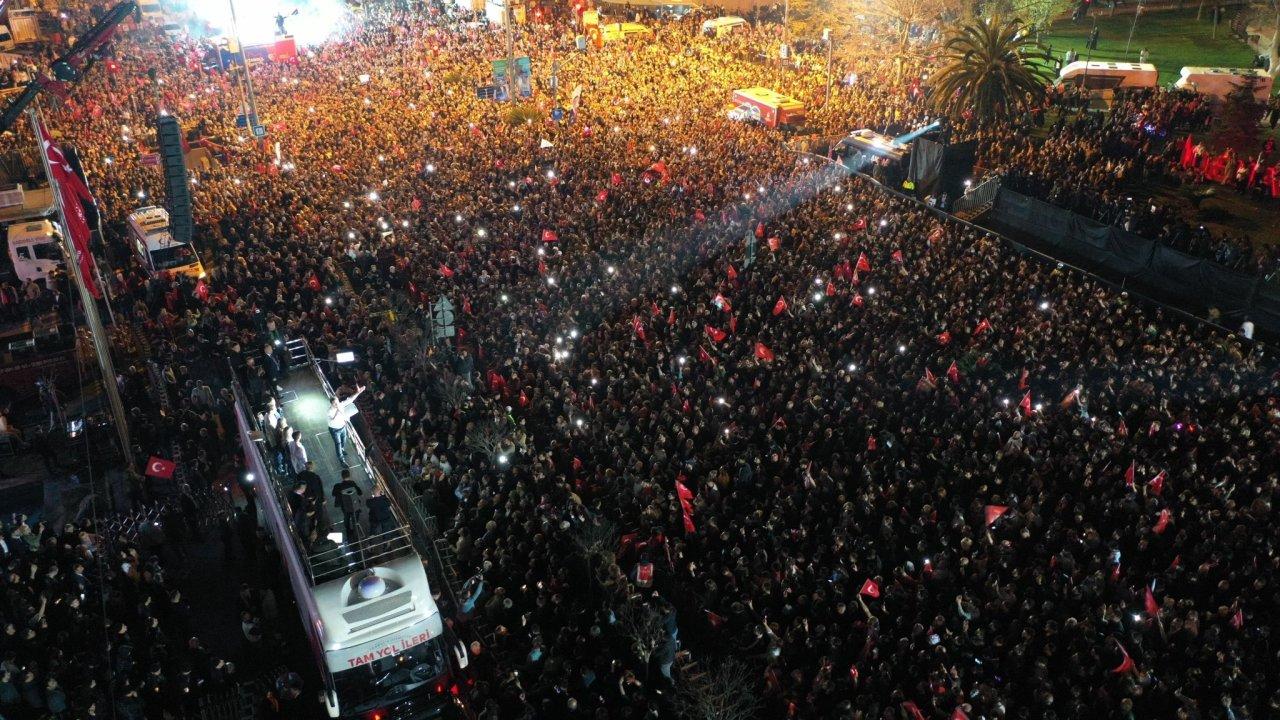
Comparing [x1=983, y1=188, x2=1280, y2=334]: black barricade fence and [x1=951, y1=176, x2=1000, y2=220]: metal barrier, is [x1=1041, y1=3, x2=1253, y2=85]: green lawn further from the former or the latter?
[x1=983, y1=188, x2=1280, y2=334]: black barricade fence

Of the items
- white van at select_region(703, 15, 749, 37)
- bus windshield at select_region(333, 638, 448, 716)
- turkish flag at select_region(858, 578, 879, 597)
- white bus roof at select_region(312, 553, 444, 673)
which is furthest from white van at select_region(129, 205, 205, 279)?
white van at select_region(703, 15, 749, 37)

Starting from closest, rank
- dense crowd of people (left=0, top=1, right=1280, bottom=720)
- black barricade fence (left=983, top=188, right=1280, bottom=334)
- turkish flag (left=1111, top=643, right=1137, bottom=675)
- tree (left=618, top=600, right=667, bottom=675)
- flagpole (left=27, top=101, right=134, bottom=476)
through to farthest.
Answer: turkish flag (left=1111, top=643, right=1137, bottom=675), dense crowd of people (left=0, top=1, right=1280, bottom=720), tree (left=618, top=600, right=667, bottom=675), flagpole (left=27, top=101, right=134, bottom=476), black barricade fence (left=983, top=188, right=1280, bottom=334)

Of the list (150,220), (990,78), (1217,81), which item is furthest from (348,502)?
(1217,81)

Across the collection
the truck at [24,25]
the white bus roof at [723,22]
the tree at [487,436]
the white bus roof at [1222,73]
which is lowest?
the tree at [487,436]

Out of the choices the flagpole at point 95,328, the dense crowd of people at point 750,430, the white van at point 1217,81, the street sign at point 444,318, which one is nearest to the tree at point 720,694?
the dense crowd of people at point 750,430

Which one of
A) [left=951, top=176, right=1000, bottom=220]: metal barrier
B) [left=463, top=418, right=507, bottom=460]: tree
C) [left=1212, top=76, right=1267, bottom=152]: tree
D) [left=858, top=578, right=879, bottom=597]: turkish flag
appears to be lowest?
[left=858, top=578, right=879, bottom=597]: turkish flag

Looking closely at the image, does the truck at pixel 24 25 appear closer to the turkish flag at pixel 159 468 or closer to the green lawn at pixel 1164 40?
the turkish flag at pixel 159 468
